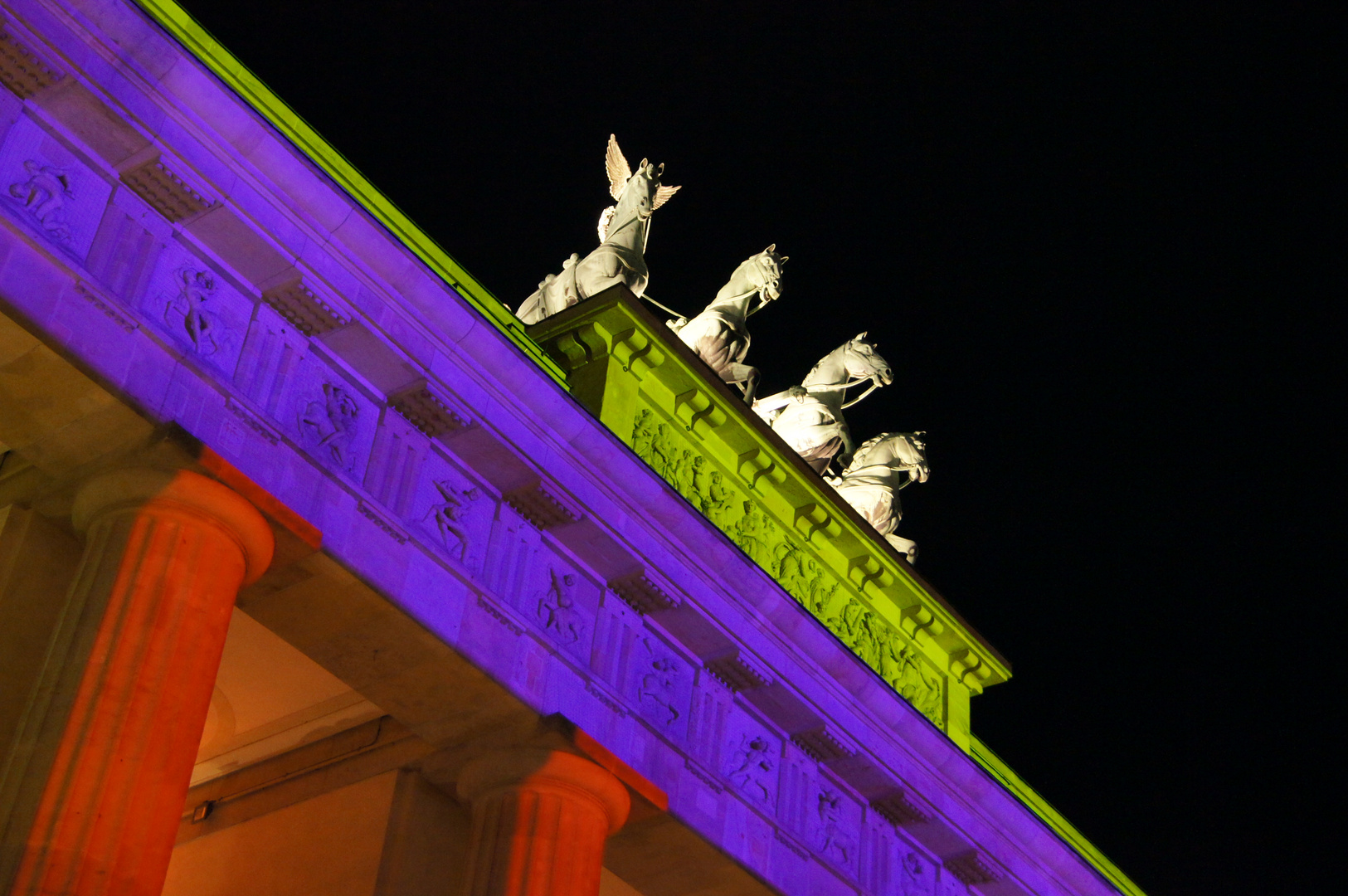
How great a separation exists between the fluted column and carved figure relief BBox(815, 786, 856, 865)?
165 inches

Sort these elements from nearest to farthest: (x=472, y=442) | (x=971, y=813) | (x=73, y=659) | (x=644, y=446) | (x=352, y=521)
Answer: (x=73, y=659) → (x=352, y=521) → (x=472, y=442) → (x=644, y=446) → (x=971, y=813)

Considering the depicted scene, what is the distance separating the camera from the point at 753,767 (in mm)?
19953

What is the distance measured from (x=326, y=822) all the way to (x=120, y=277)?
262 inches

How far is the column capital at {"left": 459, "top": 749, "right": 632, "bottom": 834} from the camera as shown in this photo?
17.0m

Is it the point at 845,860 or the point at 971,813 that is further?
the point at 971,813

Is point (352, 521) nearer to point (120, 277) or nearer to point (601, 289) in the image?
point (120, 277)

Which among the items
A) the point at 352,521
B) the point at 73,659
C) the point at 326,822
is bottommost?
the point at 73,659

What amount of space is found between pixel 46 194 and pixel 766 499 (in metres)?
10.4

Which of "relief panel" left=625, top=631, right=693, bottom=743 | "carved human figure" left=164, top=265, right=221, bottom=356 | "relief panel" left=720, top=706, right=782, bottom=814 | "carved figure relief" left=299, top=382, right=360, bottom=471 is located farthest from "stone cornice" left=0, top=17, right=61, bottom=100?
"relief panel" left=720, top=706, right=782, bottom=814

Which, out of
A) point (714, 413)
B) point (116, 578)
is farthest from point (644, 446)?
point (116, 578)

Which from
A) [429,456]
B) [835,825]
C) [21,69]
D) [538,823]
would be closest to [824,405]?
[835,825]

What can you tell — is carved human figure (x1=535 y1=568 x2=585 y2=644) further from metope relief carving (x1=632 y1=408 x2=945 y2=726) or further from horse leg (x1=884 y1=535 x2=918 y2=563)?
horse leg (x1=884 y1=535 x2=918 y2=563)

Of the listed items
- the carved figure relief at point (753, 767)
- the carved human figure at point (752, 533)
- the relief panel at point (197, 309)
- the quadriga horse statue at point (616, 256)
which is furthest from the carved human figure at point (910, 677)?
the relief panel at point (197, 309)

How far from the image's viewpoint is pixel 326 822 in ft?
60.5
